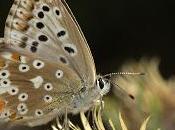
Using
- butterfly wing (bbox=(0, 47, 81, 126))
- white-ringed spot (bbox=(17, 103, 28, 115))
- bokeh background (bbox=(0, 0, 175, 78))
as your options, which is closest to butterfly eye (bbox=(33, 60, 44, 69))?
butterfly wing (bbox=(0, 47, 81, 126))

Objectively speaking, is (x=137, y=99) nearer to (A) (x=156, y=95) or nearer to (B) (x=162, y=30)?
(A) (x=156, y=95)

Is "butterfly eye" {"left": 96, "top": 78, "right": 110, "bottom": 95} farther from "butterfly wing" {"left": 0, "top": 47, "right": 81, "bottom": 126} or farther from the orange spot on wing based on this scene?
the orange spot on wing

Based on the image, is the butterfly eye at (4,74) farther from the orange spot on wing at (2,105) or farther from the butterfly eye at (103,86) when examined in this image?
the butterfly eye at (103,86)

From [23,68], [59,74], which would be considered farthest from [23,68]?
[59,74]

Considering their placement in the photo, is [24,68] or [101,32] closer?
[24,68]

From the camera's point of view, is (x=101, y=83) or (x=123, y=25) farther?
(x=123, y=25)

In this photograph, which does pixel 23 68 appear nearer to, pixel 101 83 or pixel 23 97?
pixel 23 97

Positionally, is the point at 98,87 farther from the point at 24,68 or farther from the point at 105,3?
the point at 105,3

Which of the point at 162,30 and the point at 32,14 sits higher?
the point at 32,14

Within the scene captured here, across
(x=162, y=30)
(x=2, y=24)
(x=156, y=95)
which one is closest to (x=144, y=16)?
(x=162, y=30)
